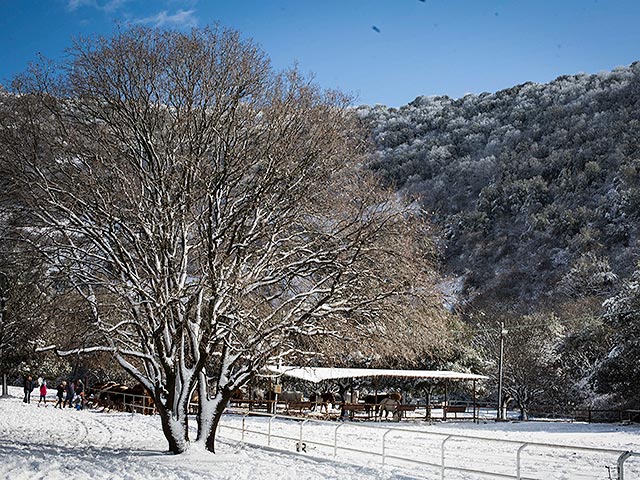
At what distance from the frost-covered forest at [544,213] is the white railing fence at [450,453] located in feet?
38.3

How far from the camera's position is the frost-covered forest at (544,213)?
44.6 meters

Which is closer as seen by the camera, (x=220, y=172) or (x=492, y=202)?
(x=220, y=172)

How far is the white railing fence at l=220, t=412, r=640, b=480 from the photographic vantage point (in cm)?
1557

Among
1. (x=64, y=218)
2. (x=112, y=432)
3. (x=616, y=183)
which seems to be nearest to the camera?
(x=64, y=218)

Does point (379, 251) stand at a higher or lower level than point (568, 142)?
lower

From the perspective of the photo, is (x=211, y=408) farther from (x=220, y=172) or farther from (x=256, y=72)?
(x=256, y=72)

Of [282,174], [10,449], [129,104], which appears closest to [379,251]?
[282,174]

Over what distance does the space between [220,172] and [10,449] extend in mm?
7495

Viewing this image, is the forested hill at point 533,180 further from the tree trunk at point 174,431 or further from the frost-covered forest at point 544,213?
the tree trunk at point 174,431

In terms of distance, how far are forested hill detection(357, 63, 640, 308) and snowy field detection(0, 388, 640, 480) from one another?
31164 millimetres

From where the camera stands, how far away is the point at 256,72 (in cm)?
1642

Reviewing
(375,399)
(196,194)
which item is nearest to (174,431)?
(196,194)

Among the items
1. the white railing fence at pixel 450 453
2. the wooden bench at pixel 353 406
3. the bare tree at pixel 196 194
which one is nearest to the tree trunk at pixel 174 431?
the bare tree at pixel 196 194

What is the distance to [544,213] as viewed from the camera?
283 feet
